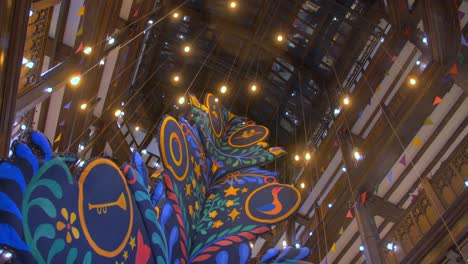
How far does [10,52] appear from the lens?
3986mm

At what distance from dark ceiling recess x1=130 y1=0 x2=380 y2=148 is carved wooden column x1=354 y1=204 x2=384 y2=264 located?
3147 millimetres

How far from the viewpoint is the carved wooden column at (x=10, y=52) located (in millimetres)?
3727

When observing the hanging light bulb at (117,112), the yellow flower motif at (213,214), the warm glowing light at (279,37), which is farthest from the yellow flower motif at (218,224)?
the warm glowing light at (279,37)

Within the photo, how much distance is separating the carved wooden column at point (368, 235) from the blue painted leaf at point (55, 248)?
19.7 ft

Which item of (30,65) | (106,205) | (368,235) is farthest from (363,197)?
(106,205)

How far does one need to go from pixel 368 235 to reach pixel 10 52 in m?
5.96

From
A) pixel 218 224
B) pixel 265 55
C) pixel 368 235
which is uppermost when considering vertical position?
pixel 265 55

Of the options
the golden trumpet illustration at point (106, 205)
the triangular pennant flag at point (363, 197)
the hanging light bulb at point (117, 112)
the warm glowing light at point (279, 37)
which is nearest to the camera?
the golden trumpet illustration at point (106, 205)

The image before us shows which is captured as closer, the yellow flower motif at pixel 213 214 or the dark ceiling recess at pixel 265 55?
the yellow flower motif at pixel 213 214

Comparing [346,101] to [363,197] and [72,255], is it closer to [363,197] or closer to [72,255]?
[363,197]

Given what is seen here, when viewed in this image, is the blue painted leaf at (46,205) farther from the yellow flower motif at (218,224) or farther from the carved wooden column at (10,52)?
the carved wooden column at (10,52)

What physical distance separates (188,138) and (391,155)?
6.28m

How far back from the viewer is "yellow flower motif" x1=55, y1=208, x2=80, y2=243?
2.95ft

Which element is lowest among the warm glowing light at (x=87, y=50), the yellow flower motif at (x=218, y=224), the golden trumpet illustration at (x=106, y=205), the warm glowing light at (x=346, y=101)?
the golden trumpet illustration at (x=106, y=205)
